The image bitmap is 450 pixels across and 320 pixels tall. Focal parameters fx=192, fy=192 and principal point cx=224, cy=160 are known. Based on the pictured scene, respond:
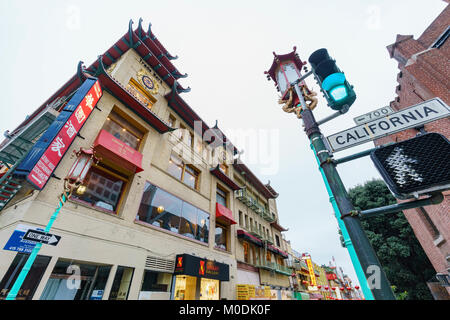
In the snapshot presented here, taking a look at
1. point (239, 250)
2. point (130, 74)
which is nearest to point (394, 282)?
point (239, 250)

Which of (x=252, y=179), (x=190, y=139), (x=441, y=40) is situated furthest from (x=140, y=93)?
(x=441, y=40)

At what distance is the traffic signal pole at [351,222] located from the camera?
2193mm

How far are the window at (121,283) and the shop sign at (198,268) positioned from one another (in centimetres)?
274

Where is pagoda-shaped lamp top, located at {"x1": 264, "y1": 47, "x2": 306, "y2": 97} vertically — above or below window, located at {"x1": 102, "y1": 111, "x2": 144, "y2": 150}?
below

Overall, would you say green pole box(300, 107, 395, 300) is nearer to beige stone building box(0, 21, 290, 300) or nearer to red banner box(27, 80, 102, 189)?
beige stone building box(0, 21, 290, 300)

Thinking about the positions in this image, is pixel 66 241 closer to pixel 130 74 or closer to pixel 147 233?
pixel 147 233

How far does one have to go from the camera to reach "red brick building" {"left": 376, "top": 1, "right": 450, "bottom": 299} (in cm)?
1056

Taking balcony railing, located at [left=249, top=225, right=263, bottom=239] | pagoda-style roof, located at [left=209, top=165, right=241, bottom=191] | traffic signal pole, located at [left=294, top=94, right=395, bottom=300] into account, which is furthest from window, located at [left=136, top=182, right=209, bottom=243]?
traffic signal pole, located at [left=294, top=94, right=395, bottom=300]

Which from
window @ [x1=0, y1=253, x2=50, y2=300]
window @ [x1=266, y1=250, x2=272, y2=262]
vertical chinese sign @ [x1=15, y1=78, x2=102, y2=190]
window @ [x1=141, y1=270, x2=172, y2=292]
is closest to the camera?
window @ [x1=0, y1=253, x2=50, y2=300]

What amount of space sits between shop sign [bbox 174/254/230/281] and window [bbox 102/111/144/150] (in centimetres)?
794

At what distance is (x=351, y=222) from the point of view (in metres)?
2.67

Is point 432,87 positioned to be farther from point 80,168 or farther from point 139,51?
point 139,51

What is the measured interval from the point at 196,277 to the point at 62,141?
1116cm

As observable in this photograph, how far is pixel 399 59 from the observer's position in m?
13.9
